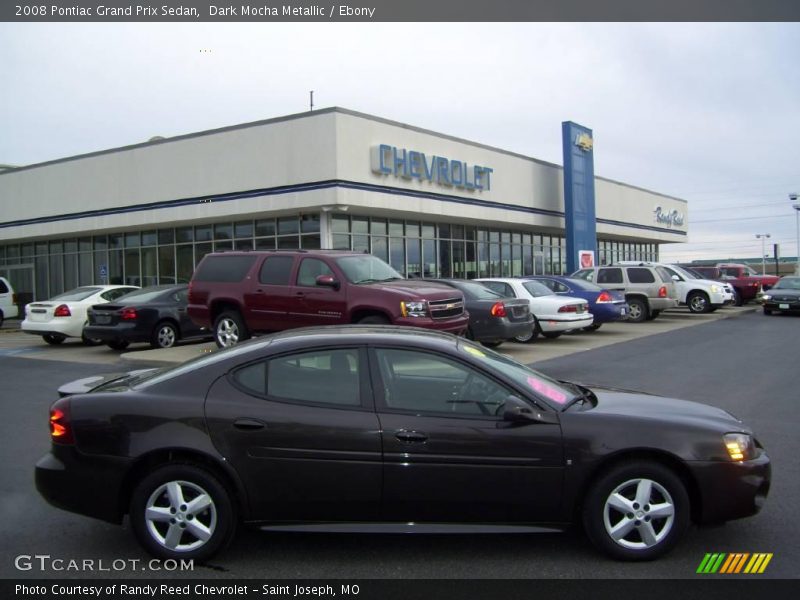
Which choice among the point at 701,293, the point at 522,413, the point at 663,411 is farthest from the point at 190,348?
the point at 701,293

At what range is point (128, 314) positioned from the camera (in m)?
14.9

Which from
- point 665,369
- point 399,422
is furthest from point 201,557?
point 665,369

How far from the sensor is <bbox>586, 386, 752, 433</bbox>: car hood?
441cm

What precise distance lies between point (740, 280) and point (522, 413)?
98.5 ft

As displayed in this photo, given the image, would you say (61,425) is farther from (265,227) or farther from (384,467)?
(265,227)

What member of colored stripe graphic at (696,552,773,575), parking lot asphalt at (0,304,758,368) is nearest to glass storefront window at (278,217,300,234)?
parking lot asphalt at (0,304,758,368)

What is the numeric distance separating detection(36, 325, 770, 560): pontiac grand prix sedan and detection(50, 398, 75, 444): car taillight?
0.01 metres

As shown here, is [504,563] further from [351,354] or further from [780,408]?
[780,408]

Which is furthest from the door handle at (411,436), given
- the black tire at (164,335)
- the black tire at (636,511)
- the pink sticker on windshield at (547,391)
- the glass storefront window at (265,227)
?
the glass storefront window at (265,227)

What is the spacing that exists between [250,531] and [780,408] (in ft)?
22.3

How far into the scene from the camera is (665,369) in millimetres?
12008

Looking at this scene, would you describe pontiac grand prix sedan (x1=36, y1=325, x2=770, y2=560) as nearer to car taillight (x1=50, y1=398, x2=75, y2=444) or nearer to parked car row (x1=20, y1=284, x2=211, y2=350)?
car taillight (x1=50, y1=398, x2=75, y2=444)

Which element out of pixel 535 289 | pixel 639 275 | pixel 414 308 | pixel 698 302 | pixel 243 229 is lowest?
pixel 698 302

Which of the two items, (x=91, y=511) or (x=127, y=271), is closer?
(x=91, y=511)
